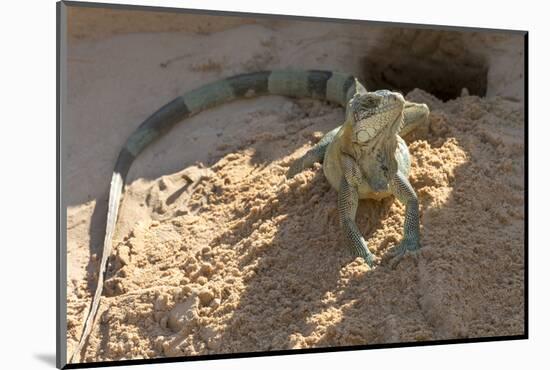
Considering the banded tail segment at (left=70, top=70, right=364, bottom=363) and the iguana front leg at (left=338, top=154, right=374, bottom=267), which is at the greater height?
the banded tail segment at (left=70, top=70, right=364, bottom=363)

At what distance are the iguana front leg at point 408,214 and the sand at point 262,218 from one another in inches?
3.4

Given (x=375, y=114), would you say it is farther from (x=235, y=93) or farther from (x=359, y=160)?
(x=235, y=93)

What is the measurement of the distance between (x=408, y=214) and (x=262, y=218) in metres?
0.98

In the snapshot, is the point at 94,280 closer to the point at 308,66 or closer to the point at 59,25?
the point at 59,25

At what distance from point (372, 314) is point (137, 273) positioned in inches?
57.8

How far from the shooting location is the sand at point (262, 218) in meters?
5.54

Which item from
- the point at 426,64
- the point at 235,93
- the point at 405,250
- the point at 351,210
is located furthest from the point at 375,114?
the point at 235,93

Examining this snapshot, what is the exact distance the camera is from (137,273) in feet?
19.4

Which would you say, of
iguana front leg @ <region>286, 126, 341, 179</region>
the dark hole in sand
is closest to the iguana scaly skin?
iguana front leg @ <region>286, 126, 341, 179</region>

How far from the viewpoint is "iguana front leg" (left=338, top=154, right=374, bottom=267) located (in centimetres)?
572

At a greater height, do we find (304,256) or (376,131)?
A: (376,131)

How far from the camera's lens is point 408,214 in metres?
5.77

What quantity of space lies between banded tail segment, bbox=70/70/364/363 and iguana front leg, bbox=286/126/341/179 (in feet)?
2.13

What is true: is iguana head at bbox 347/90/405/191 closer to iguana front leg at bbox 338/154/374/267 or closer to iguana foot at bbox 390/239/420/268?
iguana front leg at bbox 338/154/374/267
